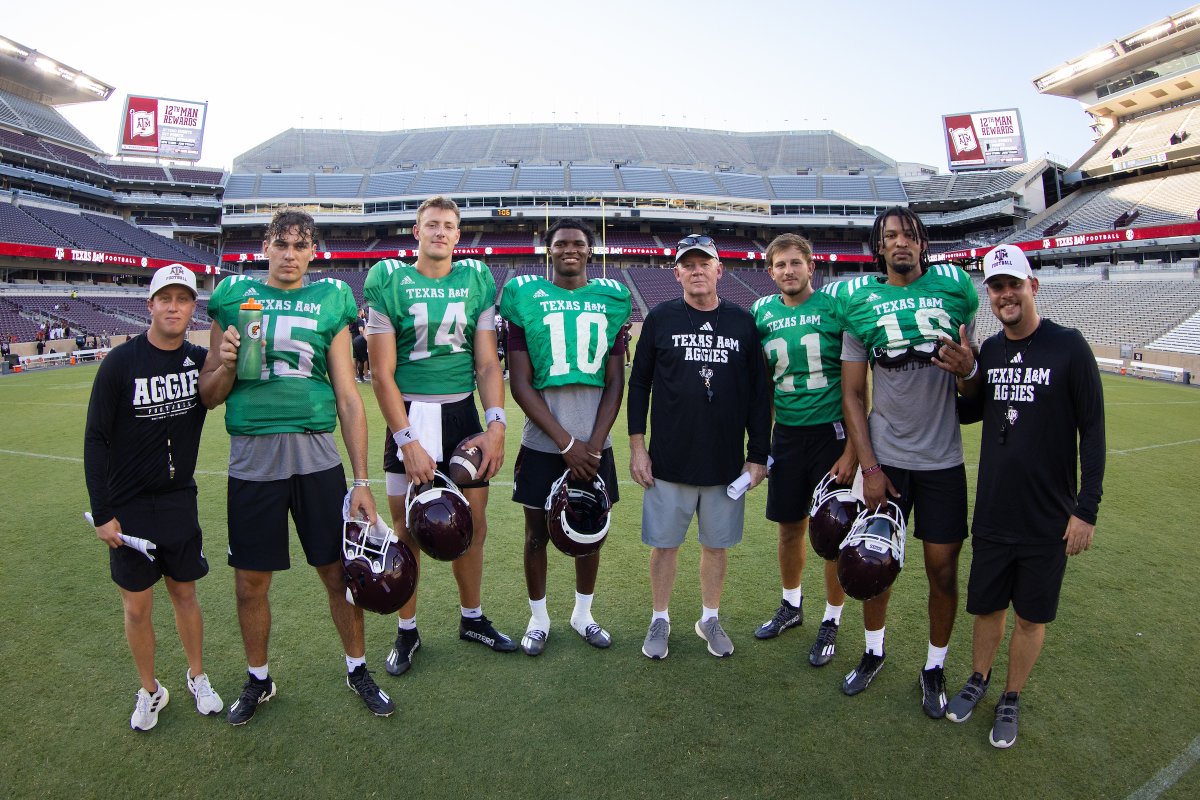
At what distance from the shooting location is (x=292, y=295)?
3.16m

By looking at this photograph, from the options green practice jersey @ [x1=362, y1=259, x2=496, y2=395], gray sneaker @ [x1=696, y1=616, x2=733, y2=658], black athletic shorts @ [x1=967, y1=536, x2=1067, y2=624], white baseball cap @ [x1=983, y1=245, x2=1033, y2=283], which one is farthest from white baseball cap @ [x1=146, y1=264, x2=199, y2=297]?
black athletic shorts @ [x1=967, y1=536, x2=1067, y2=624]

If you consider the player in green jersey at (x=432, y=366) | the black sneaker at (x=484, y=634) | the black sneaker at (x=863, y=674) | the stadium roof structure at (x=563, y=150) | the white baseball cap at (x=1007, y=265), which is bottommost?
the black sneaker at (x=484, y=634)

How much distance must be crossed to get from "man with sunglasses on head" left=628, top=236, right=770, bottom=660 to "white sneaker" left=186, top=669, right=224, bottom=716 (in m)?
2.14

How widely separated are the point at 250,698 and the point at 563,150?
2293 inches

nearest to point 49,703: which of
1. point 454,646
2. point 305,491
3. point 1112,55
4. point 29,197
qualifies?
point 305,491

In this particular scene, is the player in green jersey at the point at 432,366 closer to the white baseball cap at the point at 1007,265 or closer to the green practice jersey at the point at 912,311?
the green practice jersey at the point at 912,311

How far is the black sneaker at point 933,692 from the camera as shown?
314 centimetres

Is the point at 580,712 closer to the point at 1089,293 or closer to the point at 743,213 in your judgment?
the point at 1089,293

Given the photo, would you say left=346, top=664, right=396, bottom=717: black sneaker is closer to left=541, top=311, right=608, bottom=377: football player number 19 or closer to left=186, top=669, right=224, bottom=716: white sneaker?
left=186, top=669, right=224, bottom=716: white sneaker

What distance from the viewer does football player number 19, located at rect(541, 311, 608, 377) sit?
12.0 ft

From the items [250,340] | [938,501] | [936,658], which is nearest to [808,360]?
[938,501]

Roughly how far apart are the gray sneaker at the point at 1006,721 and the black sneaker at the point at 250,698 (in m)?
3.34

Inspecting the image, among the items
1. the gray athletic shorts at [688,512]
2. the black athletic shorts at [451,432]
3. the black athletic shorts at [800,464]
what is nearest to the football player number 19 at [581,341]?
the black athletic shorts at [451,432]

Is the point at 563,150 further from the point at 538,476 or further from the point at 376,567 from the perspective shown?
the point at 376,567
